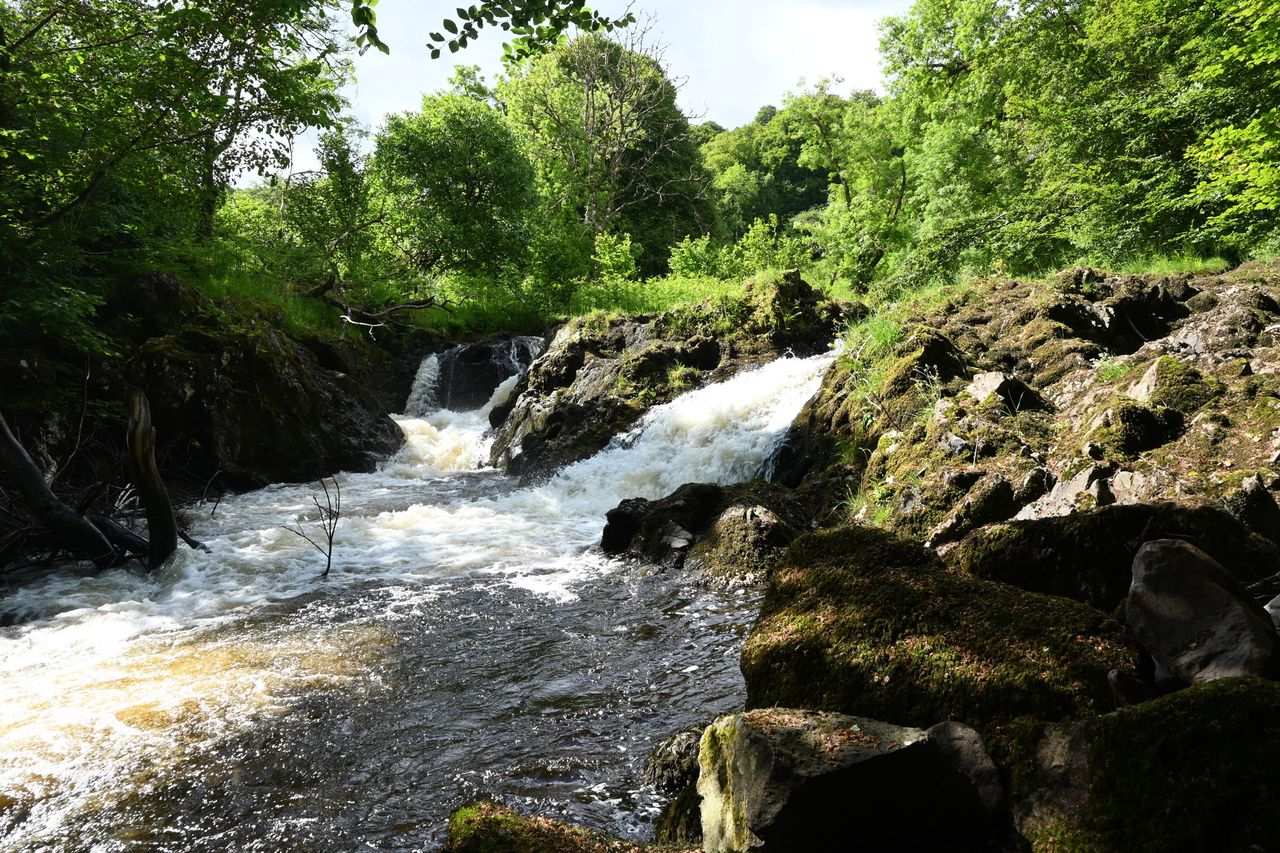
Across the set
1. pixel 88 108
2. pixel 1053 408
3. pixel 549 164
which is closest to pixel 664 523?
pixel 1053 408

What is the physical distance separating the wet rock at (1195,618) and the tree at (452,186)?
20190mm

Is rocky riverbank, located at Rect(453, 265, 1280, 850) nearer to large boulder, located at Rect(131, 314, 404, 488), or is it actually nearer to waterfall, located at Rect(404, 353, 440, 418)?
large boulder, located at Rect(131, 314, 404, 488)

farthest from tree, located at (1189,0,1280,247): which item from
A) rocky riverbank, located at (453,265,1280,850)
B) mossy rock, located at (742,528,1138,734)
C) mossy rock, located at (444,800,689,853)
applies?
mossy rock, located at (444,800,689,853)

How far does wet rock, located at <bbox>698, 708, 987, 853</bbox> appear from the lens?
7.19 feet

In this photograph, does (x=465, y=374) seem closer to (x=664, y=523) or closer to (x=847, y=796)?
(x=664, y=523)

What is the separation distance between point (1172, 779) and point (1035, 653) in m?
0.84

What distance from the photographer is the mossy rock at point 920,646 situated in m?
2.54

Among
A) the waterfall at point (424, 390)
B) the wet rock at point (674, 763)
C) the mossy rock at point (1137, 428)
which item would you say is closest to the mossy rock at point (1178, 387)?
the mossy rock at point (1137, 428)

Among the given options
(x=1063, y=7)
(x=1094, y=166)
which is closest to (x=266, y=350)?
(x=1094, y=166)

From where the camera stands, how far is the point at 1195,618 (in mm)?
2412

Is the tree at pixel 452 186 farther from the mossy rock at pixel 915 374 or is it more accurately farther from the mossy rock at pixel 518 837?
the mossy rock at pixel 518 837

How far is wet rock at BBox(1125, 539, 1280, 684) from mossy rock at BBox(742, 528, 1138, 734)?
5.3 inches

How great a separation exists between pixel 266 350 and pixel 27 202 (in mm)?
4218

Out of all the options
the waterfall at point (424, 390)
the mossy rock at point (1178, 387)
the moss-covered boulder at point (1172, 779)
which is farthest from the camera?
the waterfall at point (424, 390)
